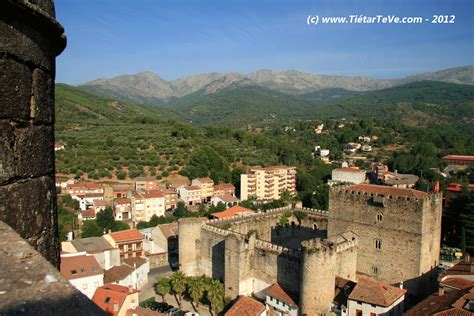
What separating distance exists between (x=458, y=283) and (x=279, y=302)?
7298 mm

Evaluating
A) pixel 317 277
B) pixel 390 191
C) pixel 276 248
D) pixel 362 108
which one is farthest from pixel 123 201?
pixel 362 108

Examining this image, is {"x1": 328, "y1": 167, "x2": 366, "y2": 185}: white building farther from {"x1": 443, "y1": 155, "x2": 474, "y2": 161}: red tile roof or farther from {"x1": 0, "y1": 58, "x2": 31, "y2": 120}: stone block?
{"x1": 0, "y1": 58, "x2": 31, "y2": 120}: stone block

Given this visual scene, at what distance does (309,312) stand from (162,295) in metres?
8.02

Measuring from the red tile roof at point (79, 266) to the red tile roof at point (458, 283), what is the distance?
15869mm

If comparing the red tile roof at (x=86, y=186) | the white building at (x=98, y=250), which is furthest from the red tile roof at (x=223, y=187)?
the white building at (x=98, y=250)

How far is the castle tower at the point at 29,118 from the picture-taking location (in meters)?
2.10

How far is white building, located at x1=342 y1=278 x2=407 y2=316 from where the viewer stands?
1535 centimetres

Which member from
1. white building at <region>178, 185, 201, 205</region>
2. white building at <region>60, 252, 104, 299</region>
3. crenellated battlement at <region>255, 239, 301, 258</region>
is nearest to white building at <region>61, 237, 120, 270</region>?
white building at <region>60, 252, 104, 299</region>

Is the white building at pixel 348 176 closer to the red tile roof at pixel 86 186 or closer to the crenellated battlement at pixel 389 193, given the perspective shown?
the red tile roof at pixel 86 186

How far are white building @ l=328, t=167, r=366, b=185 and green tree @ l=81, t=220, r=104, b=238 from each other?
Result: 30.3m

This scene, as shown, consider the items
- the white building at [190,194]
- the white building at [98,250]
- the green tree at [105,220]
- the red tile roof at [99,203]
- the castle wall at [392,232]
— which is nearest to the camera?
the castle wall at [392,232]

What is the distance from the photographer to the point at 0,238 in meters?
1.86

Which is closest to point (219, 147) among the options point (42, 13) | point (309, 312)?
point (309, 312)

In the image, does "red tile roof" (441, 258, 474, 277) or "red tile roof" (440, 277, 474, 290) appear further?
"red tile roof" (441, 258, 474, 277)
